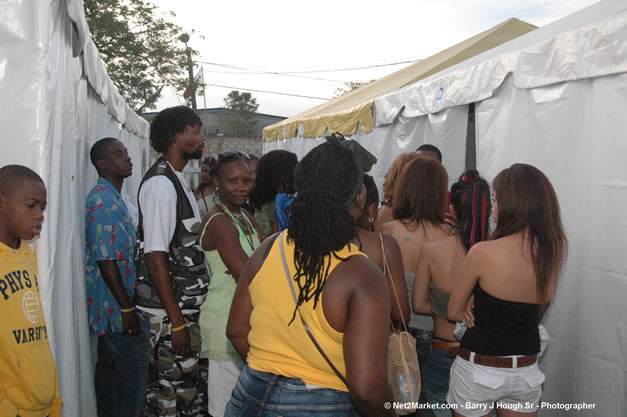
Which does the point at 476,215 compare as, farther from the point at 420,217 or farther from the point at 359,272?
the point at 359,272

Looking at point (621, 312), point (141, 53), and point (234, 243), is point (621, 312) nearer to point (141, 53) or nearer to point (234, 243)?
point (234, 243)

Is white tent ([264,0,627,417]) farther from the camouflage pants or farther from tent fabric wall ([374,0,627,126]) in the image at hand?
the camouflage pants

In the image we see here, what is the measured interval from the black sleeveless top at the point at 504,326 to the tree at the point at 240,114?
40.2 meters

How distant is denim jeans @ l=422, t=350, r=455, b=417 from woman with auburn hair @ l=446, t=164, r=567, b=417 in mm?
301

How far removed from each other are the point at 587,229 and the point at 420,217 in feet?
3.37

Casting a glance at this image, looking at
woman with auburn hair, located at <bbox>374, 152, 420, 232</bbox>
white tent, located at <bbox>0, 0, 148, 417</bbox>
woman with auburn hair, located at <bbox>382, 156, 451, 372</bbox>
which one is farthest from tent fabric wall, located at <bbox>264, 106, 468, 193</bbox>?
white tent, located at <bbox>0, 0, 148, 417</bbox>

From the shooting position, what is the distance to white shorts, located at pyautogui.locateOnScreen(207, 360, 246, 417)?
2564mm

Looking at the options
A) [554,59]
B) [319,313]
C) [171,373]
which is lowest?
[171,373]

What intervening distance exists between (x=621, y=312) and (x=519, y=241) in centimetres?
95

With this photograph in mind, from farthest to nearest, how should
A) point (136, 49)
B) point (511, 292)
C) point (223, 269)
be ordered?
point (136, 49) < point (223, 269) < point (511, 292)

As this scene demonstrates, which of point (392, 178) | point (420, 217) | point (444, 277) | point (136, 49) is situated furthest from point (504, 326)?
point (136, 49)

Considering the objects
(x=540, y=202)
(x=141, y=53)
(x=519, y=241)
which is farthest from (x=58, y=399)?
(x=141, y=53)

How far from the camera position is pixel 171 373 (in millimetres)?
2707

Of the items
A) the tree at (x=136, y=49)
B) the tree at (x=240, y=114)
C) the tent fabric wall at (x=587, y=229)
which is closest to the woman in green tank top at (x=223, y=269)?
the tent fabric wall at (x=587, y=229)
